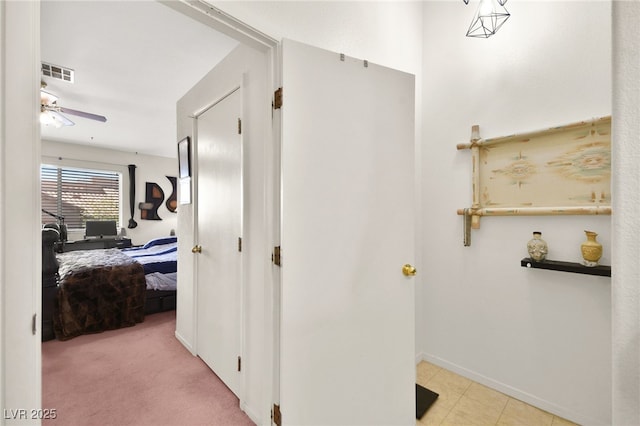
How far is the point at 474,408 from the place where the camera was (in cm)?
170

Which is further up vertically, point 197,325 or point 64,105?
point 64,105

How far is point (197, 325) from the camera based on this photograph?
2.32m

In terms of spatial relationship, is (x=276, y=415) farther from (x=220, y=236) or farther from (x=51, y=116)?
(x=51, y=116)

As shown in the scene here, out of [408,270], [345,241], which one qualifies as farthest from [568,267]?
[345,241]

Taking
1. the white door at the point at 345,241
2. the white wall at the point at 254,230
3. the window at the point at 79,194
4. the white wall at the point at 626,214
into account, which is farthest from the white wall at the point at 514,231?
the window at the point at 79,194

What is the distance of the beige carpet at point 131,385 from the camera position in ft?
5.39

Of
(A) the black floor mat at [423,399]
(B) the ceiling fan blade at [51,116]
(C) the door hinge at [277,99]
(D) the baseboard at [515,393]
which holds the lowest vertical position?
(A) the black floor mat at [423,399]

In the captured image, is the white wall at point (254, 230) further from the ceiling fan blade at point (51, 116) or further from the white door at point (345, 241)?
the ceiling fan blade at point (51, 116)

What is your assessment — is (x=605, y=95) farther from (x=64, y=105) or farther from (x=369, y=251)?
(x=64, y=105)

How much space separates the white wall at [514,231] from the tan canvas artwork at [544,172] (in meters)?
0.07

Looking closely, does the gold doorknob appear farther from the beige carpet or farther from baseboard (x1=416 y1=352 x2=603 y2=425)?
the beige carpet

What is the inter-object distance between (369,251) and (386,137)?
64 cm

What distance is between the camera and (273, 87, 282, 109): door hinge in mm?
1210

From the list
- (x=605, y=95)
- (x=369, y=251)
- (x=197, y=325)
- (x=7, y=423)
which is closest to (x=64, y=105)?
(x=197, y=325)
